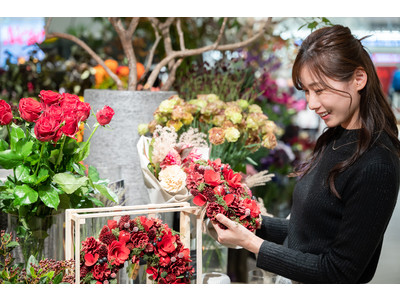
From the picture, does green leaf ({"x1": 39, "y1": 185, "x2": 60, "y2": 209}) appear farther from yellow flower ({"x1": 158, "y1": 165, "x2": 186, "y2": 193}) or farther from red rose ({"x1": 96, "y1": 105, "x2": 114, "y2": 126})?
yellow flower ({"x1": 158, "y1": 165, "x2": 186, "y2": 193})

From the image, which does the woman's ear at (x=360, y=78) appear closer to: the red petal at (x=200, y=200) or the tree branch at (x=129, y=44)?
the red petal at (x=200, y=200)

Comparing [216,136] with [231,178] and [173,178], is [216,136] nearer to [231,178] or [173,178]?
[173,178]

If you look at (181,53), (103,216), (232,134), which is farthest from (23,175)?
(181,53)

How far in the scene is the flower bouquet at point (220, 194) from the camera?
1.35m

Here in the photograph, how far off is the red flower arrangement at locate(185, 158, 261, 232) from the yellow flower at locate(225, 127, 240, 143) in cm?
59

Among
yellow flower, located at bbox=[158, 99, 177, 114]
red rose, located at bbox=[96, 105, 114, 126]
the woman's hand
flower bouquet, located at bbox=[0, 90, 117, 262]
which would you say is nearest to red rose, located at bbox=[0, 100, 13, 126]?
flower bouquet, located at bbox=[0, 90, 117, 262]

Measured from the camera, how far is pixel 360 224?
4.06 ft

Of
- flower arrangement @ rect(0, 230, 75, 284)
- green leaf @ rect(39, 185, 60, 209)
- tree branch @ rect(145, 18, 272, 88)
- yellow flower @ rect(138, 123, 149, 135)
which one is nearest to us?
flower arrangement @ rect(0, 230, 75, 284)

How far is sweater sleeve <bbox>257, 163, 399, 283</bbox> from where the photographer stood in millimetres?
1232

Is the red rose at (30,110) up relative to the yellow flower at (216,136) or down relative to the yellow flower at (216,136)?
up

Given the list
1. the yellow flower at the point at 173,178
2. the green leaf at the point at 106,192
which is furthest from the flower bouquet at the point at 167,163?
the green leaf at the point at 106,192

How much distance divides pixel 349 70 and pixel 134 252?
2.27ft

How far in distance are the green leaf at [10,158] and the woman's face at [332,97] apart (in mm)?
777
